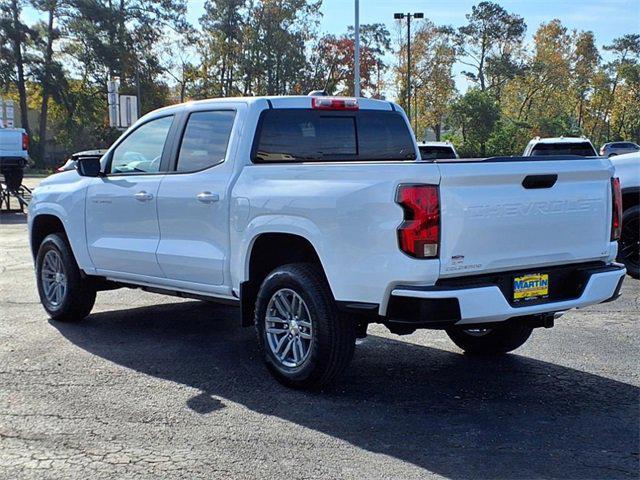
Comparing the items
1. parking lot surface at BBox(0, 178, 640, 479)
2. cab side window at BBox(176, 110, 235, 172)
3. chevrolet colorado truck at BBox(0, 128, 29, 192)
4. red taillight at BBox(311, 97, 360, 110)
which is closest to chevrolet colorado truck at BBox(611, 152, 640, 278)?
parking lot surface at BBox(0, 178, 640, 479)

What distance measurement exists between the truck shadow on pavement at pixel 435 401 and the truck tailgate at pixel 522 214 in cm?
92

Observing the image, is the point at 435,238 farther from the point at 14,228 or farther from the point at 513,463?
the point at 14,228

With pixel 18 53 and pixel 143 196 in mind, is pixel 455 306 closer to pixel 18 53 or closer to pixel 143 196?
pixel 143 196

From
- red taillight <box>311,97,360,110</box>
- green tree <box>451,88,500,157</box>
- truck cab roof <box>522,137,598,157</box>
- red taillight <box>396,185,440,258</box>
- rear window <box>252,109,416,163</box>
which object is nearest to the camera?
red taillight <box>396,185,440,258</box>

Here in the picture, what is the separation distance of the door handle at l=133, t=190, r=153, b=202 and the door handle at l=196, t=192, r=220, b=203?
0.68 meters

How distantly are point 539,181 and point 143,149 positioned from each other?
11.5ft

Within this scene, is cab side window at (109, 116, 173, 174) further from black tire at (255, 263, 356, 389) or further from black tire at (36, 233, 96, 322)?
black tire at (255, 263, 356, 389)

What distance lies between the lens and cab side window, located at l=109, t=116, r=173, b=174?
6.50 meters

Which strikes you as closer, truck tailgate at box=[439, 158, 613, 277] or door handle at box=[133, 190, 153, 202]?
truck tailgate at box=[439, 158, 613, 277]

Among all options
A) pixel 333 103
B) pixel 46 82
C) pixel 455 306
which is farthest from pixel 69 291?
pixel 46 82

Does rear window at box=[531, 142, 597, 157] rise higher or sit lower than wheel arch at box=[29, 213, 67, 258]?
higher

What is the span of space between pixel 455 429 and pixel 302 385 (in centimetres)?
115

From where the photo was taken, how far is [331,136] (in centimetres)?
617

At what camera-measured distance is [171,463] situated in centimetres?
402
